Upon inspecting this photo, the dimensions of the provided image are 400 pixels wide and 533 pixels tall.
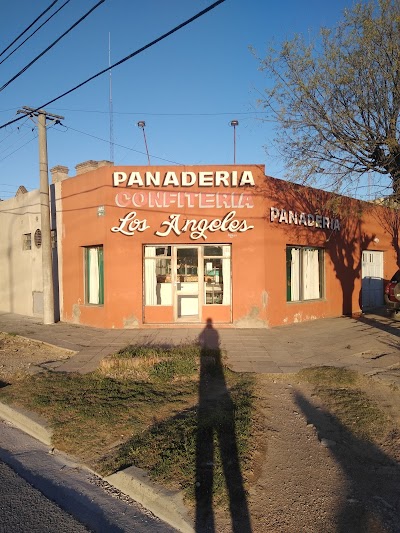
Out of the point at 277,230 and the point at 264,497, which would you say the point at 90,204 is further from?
the point at 264,497

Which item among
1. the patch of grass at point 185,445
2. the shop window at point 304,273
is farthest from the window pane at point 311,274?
the patch of grass at point 185,445

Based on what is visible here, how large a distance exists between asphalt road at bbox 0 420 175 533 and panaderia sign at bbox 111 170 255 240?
794cm

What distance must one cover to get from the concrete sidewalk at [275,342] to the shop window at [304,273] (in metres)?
0.97

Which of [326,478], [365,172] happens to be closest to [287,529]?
[326,478]

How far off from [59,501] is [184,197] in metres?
9.17

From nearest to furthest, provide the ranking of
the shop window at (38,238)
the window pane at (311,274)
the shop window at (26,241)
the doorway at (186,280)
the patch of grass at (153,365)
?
the patch of grass at (153,365) → the doorway at (186,280) → the window pane at (311,274) → the shop window at (38,238) → the shop window at (26,241)

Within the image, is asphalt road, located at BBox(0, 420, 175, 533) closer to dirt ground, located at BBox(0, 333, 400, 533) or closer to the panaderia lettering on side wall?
dirt ground, located at BBox(0, 333, 400, 533)

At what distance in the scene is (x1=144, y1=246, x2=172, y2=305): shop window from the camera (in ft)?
39.3

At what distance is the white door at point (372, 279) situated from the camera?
56.5 ft

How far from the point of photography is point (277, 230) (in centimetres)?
1223

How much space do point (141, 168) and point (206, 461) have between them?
9248 mm

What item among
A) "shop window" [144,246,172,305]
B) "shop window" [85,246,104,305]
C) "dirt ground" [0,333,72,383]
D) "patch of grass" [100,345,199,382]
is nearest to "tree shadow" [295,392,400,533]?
"patch of grass" [100,345,199,382]

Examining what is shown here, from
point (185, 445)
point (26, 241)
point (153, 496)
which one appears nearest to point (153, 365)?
point (185, 445)

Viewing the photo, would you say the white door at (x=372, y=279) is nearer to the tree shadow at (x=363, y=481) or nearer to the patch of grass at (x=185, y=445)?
the tree shadow at (x=363, y=481)
